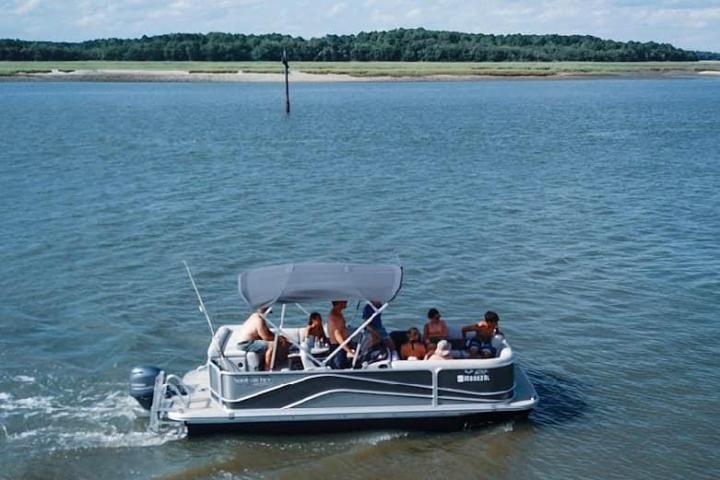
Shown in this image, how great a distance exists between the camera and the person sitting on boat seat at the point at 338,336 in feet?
43.2

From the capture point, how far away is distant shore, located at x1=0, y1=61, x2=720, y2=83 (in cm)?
13800

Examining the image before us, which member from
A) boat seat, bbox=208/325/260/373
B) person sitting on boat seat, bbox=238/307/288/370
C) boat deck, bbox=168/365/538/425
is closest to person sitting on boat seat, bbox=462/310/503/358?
boat deck, bbox=168/365/538/425

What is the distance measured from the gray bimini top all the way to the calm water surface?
209 centimetres

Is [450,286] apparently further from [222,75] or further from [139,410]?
[222,75]

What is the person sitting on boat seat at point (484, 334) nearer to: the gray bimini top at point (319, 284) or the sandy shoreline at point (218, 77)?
the gray bimini top at point (319, 284)

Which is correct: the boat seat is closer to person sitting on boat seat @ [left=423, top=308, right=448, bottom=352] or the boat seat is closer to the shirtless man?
the shirtless man

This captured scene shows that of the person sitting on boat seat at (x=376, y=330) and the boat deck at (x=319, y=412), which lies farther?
the person sitting on boat seat at (x=376, y=330)

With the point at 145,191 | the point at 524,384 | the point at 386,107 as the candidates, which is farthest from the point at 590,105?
the point at 524,384

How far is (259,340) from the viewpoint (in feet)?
44.0

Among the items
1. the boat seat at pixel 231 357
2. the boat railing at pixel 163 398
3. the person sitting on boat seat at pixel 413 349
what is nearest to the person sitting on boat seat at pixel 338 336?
the person sitting on boat seat at pixel 413 349

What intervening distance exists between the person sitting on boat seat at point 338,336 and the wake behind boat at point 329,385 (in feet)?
0.15

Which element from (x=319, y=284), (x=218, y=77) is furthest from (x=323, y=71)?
(x=319, y=284)

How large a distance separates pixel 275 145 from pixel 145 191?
17.4 m

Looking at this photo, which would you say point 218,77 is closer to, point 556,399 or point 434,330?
point 556,399
